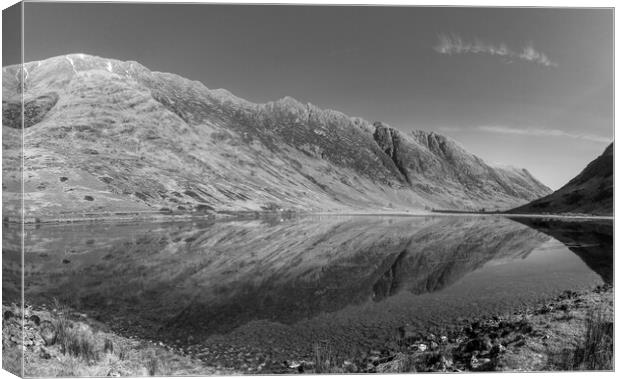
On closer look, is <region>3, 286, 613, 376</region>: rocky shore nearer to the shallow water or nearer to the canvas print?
the canvas print

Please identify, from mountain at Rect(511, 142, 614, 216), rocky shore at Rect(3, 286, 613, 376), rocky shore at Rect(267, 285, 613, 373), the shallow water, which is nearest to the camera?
rocky shore at Rect(3, 286, 613, 376)

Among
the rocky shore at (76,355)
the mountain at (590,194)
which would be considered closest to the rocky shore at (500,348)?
the rocky shore at (76,355)

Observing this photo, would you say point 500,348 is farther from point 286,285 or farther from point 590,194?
point 590,194

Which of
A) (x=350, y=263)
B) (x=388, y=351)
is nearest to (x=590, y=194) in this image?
(x=350, y=263)

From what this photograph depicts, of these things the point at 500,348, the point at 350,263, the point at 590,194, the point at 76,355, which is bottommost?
the point at 350,263

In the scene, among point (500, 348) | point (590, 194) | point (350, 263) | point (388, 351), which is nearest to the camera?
point (500, 348)

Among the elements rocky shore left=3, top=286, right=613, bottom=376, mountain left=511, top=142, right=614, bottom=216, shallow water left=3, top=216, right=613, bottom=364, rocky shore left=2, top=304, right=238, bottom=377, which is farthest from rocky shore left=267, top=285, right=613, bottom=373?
mountain left=511, top=142, right=614, bottom=216

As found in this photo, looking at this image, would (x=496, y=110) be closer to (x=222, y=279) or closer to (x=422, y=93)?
(x=422, y=93)
